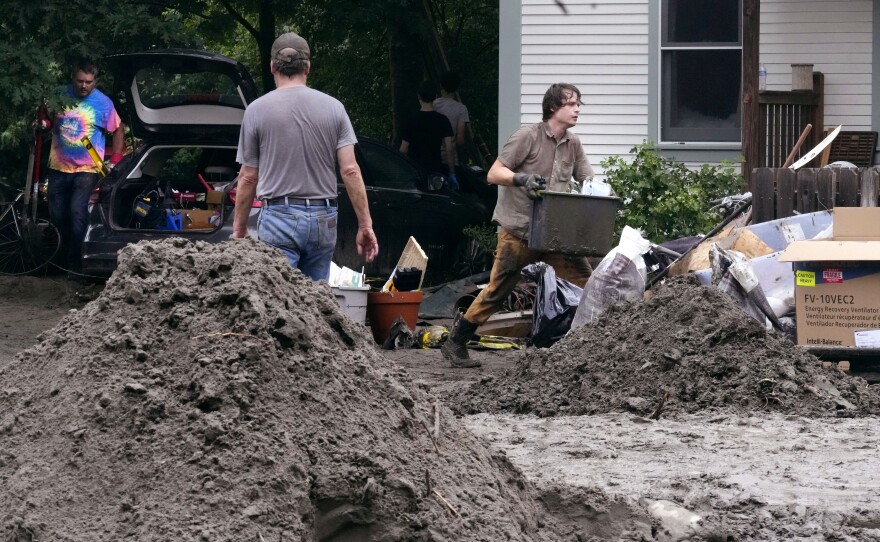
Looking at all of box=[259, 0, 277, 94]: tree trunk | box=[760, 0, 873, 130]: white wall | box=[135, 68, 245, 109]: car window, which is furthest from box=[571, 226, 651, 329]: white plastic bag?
box=[259, 0, 277, 94]: tree trunk

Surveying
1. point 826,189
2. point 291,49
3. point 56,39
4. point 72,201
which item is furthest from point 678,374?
point 56,39

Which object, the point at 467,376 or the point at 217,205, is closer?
the point at 467,376

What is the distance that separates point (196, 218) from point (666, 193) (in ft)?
13.6

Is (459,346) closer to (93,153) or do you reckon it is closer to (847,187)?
(847,187)

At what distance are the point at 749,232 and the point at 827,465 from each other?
392cm

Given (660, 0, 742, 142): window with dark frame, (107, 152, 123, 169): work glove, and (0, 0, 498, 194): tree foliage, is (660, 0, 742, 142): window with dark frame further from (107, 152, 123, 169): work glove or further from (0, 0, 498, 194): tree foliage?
(107, 152, 123, 169): work glove

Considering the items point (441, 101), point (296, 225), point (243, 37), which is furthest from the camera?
point (243, 37)

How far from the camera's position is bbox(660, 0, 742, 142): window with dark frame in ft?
45.8

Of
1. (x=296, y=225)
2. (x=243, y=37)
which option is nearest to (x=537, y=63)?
(x=296, y=225)

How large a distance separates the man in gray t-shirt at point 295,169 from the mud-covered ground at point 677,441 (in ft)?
3.42

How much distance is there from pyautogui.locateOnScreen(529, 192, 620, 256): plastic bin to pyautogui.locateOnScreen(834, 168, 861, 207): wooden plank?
2.26 m

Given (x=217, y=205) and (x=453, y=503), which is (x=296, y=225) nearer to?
(x=453, y=503)

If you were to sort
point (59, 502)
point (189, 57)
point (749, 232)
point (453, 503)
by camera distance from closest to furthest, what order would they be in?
point (59, 502) < point (453, 503) < point (749, 232) < point (189, 57)

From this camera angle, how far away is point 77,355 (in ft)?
16.2
